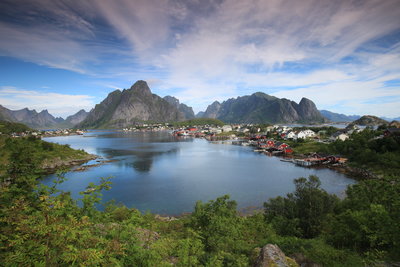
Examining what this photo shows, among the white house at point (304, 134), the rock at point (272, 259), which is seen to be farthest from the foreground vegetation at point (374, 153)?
the rock at point (272, 259)

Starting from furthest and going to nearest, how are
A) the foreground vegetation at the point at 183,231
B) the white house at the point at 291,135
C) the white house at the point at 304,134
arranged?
the white house at the point at 291,135
the white house at the point at 304,134
the foreground vegetation at the point at 183,231

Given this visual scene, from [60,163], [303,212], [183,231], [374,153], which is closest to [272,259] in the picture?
[183,231]

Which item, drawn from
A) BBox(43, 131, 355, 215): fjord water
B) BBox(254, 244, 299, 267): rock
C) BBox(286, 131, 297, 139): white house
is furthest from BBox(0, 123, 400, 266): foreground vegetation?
BBox(286, 131, 297, 139): white house

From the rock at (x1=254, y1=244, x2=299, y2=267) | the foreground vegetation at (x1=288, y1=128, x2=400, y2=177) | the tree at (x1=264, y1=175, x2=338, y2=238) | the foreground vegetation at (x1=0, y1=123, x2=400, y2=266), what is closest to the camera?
the foreground vegetation at (x1=0, y1=123, x2=400, y2=266)

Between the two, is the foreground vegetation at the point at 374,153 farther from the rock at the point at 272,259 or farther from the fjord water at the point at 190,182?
the rock at the point at 272,259

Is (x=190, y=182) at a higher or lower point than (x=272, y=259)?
lower

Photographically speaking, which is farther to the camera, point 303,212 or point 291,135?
point 291,135

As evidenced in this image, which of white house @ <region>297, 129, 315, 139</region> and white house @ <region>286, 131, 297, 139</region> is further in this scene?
white house @ <region>286, 131, 297, 139</region>

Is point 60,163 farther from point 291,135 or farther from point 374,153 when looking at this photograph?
point 291,135

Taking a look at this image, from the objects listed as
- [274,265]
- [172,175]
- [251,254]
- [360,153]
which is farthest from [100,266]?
[360,153]

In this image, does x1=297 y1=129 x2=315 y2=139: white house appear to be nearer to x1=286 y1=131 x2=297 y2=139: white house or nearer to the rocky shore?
x1=286 y1=131 x2=297 y2=139: white house

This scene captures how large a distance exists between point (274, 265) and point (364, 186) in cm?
1022

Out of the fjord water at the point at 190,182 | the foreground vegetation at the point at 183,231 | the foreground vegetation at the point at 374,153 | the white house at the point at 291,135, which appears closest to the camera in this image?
the foreground vegetation at the point at 183,231

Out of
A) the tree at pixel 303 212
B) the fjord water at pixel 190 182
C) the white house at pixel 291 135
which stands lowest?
the fjord water at pixel 190 182
